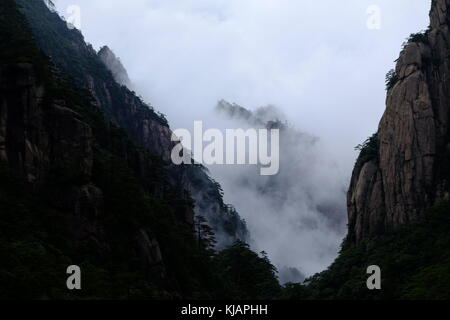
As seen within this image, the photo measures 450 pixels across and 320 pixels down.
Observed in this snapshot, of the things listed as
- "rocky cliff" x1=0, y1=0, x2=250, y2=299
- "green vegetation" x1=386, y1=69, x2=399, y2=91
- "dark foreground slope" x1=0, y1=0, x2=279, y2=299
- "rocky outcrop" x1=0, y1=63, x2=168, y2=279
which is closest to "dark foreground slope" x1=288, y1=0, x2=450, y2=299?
"green vegetation" x1=386, y1=69, x2=399, y2=91

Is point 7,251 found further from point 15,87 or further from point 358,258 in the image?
point 358,258

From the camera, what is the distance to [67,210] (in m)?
57.2

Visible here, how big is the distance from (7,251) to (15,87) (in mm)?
20187

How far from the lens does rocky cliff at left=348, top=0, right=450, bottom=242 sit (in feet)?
259

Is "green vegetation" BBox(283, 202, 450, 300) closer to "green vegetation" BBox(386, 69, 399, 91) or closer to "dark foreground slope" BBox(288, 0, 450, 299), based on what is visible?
"dark foreground slope" BBox(288, 0, 450, 299)

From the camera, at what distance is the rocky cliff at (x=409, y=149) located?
3108 inches

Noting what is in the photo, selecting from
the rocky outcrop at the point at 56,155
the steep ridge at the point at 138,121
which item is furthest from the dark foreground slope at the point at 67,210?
the steep ridge at the point at 138,121

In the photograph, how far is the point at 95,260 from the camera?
54.7 metres

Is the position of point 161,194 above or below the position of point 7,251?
above

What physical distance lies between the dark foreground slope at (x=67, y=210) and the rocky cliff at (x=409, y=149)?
68.7ft

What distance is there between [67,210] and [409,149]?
139 feet
